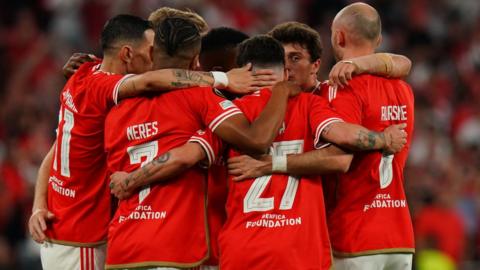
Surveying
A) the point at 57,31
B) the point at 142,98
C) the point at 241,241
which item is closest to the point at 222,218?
the point at 241,241

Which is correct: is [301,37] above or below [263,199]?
above

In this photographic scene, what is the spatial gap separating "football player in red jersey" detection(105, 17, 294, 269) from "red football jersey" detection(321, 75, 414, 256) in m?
0.50

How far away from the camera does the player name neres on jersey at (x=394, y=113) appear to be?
6.45 m

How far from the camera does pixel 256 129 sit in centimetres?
594

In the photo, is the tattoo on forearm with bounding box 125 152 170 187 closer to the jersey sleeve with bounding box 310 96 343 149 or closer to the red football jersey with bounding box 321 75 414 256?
the jersey sleeve with bounding box 310 96 343 149

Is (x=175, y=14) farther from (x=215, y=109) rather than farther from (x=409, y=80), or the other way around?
(x=409, y=80)

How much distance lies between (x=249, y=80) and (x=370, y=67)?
811 mm

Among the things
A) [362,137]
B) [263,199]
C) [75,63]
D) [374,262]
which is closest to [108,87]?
[75,63]

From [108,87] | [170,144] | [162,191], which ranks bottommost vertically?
[162,191]

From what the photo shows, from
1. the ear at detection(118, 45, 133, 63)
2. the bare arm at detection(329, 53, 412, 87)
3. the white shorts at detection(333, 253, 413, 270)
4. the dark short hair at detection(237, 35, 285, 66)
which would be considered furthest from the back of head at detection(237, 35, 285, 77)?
the white shorts at detection(333, 253, 413, 270)

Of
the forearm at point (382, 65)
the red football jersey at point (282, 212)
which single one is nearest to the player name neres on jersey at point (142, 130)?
the red football jersey at point (282, 212)

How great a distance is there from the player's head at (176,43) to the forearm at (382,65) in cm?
102

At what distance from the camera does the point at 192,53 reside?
20.3ft

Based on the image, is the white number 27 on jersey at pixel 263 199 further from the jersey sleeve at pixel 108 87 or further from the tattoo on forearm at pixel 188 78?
the jersey sleeve at pixel 108 87
